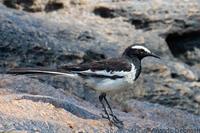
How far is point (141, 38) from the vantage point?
15.4 meters

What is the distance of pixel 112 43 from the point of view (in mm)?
14922

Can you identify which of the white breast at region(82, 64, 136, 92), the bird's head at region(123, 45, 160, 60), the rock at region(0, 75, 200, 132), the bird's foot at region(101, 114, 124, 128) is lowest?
the bird's foot at region(101, 114, 124, 128)

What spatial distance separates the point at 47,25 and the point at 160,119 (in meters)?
3.59

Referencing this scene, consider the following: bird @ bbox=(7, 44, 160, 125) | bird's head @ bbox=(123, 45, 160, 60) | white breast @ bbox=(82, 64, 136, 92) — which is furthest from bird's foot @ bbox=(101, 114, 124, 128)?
bird's head @ bbox=(123, 45, 160, 60)

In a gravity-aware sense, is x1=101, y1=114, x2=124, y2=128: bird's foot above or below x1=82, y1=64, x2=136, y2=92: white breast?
below

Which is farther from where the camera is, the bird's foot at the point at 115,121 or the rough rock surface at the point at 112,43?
the rough rock surface at the point at 112,43

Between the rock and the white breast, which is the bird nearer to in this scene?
the white breast

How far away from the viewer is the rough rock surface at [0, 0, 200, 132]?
13.0m

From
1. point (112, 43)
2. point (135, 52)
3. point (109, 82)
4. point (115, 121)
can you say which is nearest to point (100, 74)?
point (109, 82)

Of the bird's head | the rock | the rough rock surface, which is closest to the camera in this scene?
the rock

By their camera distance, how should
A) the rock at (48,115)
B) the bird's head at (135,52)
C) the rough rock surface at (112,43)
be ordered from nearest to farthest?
1. the rock at (48,115)
2. the bird's head at (135,52)
3. the rough rock surface at (112,43)

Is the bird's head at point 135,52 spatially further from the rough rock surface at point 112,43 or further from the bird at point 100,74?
the rough rock surface at point 112,43

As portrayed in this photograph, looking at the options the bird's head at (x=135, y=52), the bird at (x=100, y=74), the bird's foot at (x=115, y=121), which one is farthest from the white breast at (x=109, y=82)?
the bird's head at (x=135, y=52)

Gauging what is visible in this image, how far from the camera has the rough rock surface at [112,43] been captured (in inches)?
512
